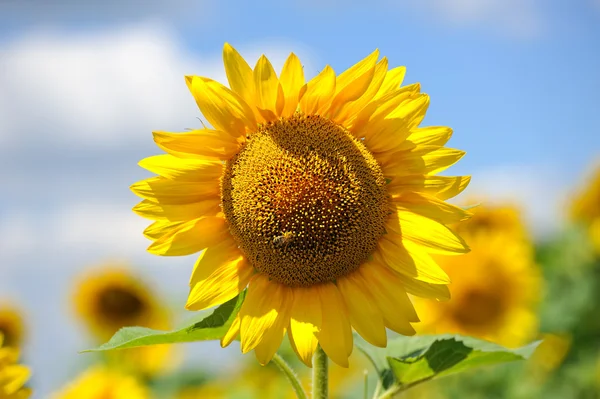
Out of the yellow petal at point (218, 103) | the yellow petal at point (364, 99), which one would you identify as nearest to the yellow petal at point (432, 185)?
the yellow petal at point (364, 99)

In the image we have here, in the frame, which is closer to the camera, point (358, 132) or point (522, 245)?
point (358, 132)

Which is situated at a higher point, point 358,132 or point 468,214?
point 358,132

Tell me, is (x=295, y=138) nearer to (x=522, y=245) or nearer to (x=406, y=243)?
(x=406, y=243)

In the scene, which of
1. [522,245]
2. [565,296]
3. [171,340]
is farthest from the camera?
[565,296]

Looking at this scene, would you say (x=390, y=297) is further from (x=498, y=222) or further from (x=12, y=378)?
(x=498, y=222)

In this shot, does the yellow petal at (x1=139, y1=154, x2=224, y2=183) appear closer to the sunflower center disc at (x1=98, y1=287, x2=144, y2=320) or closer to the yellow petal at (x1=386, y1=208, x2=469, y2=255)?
the yellow petal at (x1=386, y1=208, x2=469, y2=255)

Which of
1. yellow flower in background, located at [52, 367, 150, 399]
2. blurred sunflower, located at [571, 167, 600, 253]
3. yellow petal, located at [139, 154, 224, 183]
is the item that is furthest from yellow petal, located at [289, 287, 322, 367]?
blurred sunflower, located at [571, 167, 600, 253]

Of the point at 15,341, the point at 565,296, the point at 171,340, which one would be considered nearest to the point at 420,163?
the point at 171,340
